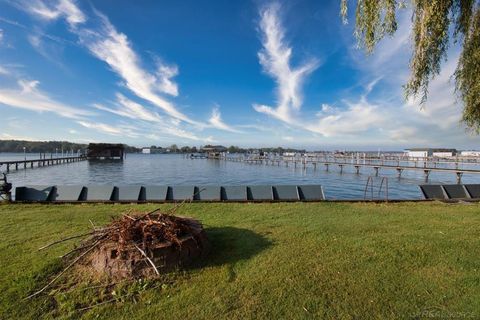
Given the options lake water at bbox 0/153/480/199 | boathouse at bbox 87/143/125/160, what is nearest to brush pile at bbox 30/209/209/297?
lake water at bbox 0/153/480/199

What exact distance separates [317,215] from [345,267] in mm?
4071

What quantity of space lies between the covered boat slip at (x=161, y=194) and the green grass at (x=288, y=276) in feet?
13.9

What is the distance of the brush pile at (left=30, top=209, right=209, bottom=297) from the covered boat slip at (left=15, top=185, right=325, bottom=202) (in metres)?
6.79

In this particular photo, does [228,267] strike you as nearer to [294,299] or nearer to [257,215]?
[294,299]

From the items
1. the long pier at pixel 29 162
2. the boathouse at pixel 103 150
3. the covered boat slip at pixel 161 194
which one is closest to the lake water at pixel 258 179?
the long pier at pixel 29 162

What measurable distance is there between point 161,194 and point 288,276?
→ 9.04 metres

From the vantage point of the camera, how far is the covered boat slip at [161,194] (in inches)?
484

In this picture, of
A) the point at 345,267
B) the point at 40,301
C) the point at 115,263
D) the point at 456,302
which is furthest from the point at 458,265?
the point at 40,301

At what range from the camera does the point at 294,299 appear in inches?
164

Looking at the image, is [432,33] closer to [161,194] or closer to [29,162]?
[161,194]

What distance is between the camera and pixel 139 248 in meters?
4.92

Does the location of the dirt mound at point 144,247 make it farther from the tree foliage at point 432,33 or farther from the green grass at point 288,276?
the tree foliage at point 432,33

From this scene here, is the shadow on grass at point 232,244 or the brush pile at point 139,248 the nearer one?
the brush pile at point 139,248

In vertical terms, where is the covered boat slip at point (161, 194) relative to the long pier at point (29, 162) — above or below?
above
